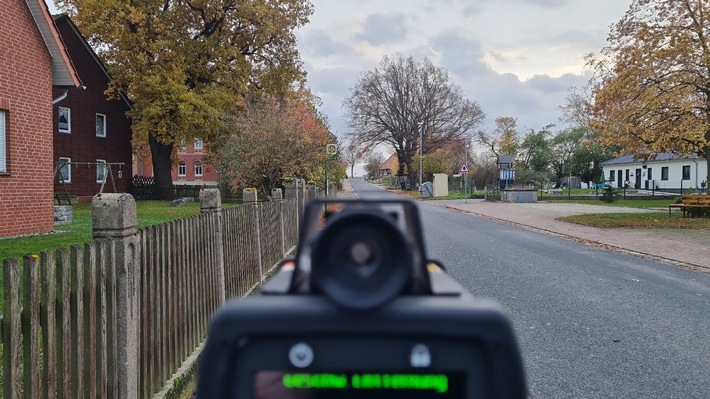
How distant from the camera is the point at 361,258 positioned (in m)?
1.08

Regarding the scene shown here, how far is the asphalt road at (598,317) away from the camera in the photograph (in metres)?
4.53

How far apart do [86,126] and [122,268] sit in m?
31.5

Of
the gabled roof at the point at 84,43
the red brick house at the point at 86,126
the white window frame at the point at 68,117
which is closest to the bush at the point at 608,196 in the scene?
the red brick house at the point at 86,126

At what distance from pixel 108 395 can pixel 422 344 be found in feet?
8.60

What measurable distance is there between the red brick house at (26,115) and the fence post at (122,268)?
10377 mm

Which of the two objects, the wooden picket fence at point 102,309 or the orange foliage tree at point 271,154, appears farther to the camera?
the orange foliage tree at point 271,154

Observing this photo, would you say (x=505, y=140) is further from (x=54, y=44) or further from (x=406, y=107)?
(x=54, y=44)

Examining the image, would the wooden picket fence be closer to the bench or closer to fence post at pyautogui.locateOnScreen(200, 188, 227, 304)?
fence post at pyautogui.locateOnScreen(200, 188, 227, 304)

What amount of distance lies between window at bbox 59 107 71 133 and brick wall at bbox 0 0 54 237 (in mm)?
18078

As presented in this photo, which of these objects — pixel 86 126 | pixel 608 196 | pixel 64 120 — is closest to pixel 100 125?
pixel 86 126

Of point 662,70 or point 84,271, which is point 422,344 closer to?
point 84,271

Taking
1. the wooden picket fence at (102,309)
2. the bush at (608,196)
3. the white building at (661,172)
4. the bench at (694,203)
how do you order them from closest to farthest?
the wooden picket fence at (102,309)
the bench at (694,203)
the bush at (608,196)
the white building at (661,172)

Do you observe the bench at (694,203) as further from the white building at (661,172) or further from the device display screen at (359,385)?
the white building at (661,172)

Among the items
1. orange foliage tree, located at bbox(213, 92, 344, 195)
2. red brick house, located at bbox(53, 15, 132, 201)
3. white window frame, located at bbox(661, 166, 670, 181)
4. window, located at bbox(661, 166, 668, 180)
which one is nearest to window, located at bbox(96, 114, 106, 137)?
red brick house, located at bbox(53, 15, 132, 201)
